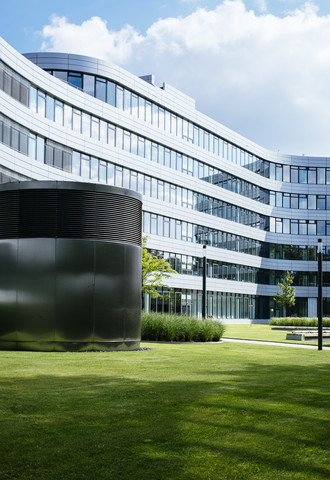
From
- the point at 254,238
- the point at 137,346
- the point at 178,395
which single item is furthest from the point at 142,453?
the point at 254,238

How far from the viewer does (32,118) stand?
41.8m

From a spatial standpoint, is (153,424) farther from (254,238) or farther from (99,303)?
(254,238)

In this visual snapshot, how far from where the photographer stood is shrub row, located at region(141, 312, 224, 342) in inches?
985

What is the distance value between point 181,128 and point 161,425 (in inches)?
2231

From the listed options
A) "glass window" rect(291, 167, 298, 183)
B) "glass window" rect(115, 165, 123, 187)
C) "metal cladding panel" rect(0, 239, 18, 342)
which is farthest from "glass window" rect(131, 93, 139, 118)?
"metal cladding panel" rect(0, 239, 18, 342)

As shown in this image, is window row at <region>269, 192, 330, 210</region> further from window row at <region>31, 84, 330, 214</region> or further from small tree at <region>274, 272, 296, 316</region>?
small tree at <region>274, 272, 296, 316</region>

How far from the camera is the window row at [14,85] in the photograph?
38562mm

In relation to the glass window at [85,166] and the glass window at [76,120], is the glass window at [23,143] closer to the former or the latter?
the glass window at [76,120]

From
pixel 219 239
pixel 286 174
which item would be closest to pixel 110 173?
pixel 219 239

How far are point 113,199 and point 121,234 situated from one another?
1.13 m

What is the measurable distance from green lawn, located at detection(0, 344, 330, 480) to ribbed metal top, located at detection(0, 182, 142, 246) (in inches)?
225

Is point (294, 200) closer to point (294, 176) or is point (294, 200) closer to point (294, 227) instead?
point (294, 176)

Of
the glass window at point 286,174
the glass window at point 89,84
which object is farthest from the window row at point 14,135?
the glass window at point 286,174

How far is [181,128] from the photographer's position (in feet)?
203
